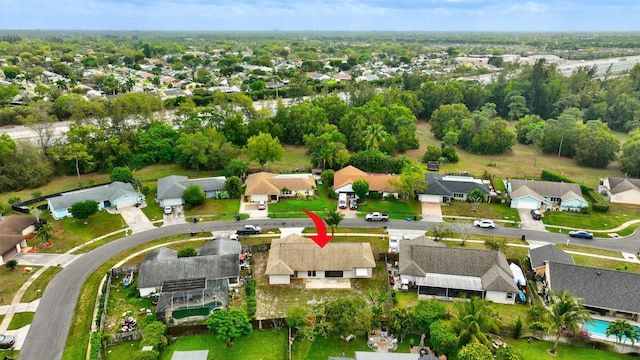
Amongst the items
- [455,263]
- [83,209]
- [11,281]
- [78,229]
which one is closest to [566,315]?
[455,263]

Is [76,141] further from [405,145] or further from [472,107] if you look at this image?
[472,107]

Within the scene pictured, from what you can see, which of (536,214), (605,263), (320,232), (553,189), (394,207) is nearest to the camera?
(605,263)

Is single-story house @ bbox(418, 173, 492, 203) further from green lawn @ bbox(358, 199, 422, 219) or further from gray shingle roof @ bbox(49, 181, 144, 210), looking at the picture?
gray shingle roof @ bbox(49, 181, 144, 210)

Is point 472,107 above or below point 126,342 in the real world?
above

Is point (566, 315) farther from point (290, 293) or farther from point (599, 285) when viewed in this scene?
point (290, 293)

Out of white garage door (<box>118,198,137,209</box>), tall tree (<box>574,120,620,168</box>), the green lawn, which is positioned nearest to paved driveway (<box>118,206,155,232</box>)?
white garage door (<box>118,198,137,209</box>)

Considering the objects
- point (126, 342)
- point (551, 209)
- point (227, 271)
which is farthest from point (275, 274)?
point (551, 209)
